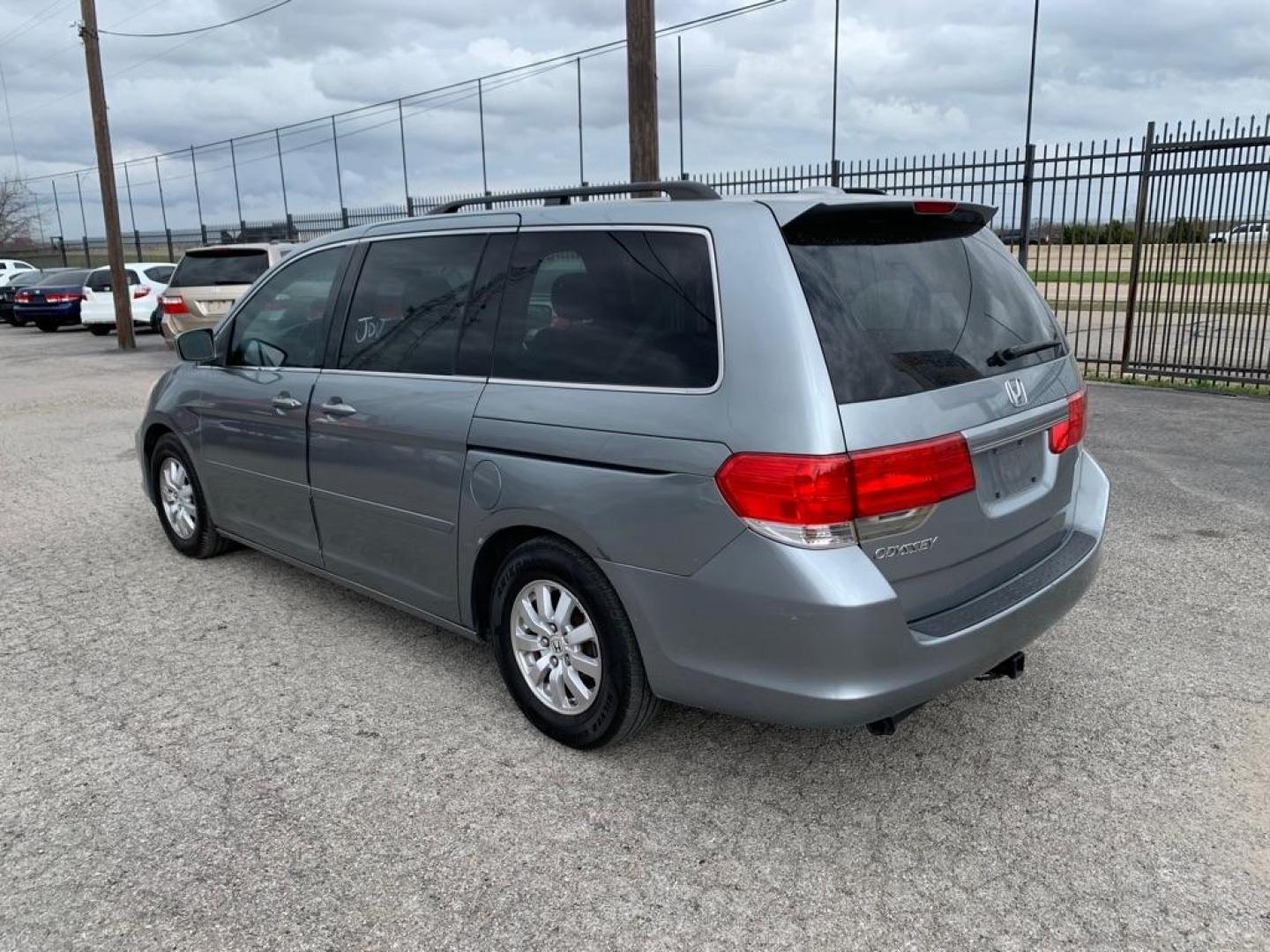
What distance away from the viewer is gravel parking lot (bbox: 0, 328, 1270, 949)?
2.52 metres

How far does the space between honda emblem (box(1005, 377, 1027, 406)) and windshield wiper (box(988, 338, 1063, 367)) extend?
6cm

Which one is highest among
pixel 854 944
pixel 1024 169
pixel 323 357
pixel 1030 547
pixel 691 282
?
pixel 1024 169

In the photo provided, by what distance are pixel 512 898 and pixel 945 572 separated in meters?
1.47

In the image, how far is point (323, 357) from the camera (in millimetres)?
4203

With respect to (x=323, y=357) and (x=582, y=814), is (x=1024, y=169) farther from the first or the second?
(x=582, y=814)

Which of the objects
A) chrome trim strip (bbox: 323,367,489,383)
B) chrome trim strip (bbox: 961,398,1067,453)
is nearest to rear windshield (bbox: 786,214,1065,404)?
chrome trim strip (bbox: 961,398,1067,453)

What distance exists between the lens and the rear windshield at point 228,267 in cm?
1474

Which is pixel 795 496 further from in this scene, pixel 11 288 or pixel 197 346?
pixel 11 288

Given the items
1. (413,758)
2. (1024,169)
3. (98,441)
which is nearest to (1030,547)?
(413,758)

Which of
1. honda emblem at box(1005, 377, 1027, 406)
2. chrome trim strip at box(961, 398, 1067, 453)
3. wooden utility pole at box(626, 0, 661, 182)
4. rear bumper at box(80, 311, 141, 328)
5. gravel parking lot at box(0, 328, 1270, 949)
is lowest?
gravel parking lot at box(0, 328, 1270, 949)

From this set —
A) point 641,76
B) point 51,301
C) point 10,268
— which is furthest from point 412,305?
point 10,268

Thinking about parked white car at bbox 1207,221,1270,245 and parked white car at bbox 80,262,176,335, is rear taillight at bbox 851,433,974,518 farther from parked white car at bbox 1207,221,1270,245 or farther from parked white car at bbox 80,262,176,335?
parked white car at bbox 80,262,176,335

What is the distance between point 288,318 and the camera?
178 inches

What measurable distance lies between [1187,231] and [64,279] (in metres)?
25.4
